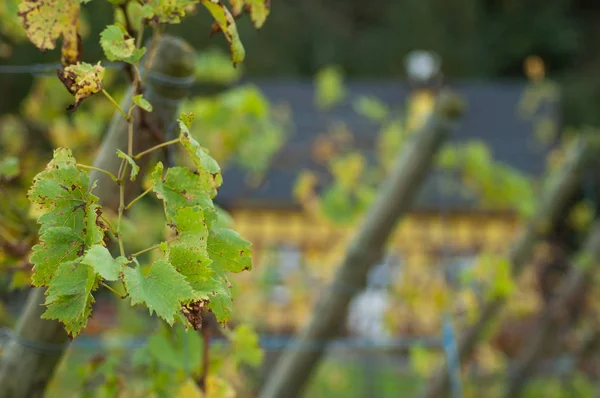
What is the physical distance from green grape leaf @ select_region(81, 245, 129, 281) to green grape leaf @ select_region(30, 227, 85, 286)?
54 millimetres

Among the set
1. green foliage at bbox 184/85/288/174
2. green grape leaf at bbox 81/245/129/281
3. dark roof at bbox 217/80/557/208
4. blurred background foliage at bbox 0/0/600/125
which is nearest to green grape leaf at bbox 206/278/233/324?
green grape leaf at bbox 81/245/129/281

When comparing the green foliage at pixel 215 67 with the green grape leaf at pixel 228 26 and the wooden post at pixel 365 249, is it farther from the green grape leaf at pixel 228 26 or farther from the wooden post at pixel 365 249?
the green grape leaf at pixel 228 26

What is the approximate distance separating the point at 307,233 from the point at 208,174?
29.3 feet

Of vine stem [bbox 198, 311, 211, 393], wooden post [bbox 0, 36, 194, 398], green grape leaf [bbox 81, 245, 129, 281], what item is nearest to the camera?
green grape leaf [bbox 81, 245, 129, 281]

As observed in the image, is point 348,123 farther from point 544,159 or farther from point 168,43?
Answer: point 168,43

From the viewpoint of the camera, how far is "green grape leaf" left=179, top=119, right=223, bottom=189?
724 millimetres

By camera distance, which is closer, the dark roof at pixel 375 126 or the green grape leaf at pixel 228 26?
the green grape leaf at pixel 228 26

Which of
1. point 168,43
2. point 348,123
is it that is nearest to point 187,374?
point 168,43

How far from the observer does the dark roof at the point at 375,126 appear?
1023 cm

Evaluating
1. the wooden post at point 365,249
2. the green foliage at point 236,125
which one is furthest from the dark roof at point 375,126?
the wooden post at point 365,249

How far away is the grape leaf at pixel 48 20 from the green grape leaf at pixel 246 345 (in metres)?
0.61

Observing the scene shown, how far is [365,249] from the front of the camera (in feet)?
6.41

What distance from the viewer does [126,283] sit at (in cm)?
67

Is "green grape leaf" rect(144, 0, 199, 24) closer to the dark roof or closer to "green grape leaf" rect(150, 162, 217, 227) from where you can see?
"green grape leaf" rect(150, 162, 217, 227)
